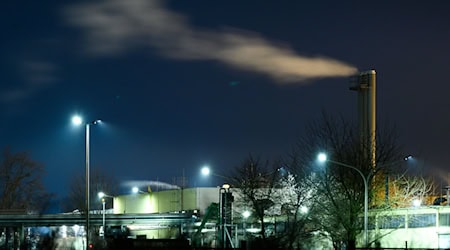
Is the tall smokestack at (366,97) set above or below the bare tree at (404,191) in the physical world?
above

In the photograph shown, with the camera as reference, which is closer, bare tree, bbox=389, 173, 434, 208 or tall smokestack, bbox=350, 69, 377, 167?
bare tree, bbox=389, 173, 434, 208

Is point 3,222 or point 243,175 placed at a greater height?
point 243,175

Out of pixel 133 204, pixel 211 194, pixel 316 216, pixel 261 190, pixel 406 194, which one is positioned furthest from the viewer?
pixel 133 204

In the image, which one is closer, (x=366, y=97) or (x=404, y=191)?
(x=404, y=191)

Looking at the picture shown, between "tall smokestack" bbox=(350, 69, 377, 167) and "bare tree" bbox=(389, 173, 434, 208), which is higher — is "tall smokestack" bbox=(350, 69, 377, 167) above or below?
above

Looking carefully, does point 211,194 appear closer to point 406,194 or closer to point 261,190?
point 261,190

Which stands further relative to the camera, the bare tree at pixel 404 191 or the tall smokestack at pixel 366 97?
the tall smokestack at pixel 366 97

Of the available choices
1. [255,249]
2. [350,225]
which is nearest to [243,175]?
[350,225]

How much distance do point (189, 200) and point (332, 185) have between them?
6169 cm

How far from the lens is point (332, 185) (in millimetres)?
56219

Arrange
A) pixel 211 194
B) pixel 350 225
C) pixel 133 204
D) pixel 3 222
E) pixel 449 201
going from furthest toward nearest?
pixel 133 204 < pixel 211 194 < pixel 3 222 < pixel 449 201 < pixel 350 225

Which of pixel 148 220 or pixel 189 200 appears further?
pixel 189 200

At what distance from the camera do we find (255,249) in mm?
46031

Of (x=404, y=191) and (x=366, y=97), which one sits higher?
(x=366, y=97)
